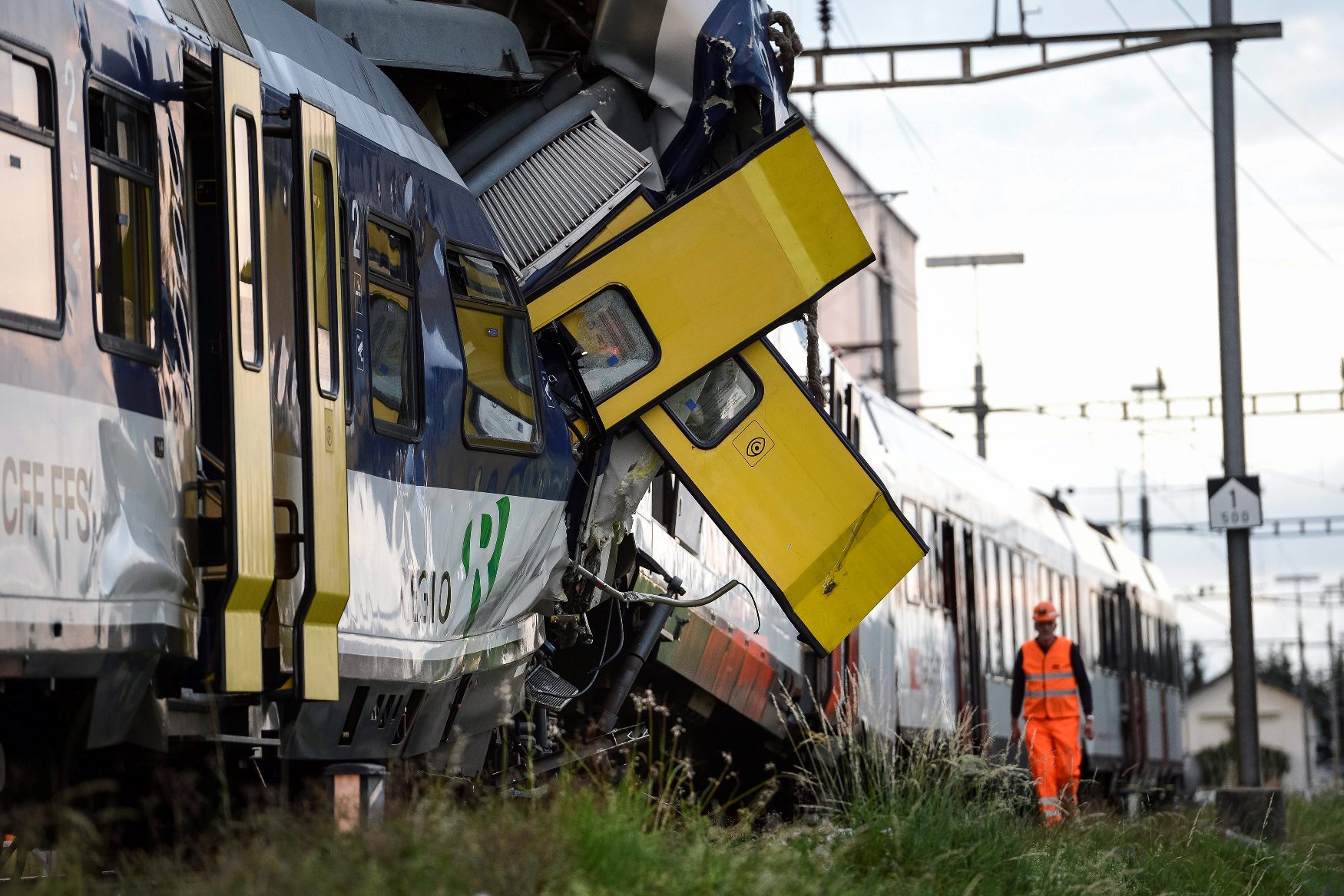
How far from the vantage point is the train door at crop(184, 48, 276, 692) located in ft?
18.5

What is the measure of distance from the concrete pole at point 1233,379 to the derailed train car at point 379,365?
863 centimetres

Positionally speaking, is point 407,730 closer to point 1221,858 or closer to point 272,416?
point 272,416

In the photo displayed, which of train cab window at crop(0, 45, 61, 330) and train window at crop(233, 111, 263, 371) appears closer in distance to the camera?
train cab window at crop(0, 45, 61, 330)

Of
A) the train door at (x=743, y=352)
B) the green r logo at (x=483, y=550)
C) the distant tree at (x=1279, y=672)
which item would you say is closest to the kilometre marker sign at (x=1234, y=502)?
the train door at (x=743, y=352)

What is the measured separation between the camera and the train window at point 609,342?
8234 mm

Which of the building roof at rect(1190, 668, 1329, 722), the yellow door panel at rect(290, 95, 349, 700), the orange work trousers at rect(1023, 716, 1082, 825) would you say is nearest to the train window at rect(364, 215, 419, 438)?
the yellow door panel at rect(290, 95, 349, 700)

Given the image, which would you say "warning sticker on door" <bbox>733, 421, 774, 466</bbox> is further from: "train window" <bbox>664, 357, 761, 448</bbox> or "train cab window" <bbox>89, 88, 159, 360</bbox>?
"train cab window" <bbox>89, 88, 159, 360</bbox>

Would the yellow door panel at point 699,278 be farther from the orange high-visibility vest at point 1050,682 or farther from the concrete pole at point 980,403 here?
the concrete pole at point 980,403

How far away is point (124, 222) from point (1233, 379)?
42.8 feet

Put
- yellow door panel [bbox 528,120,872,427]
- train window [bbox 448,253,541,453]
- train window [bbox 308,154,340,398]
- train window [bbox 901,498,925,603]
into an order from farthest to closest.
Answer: train window [bbox 901,498,925,603], yellow door panel [bbox 528,120,872,427], train window [bbox 448,253,541,453], train window [bbox 308,154,340,398]

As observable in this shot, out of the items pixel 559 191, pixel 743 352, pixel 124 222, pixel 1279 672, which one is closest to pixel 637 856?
pixel 124 222

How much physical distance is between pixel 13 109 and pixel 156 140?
2.23 feet

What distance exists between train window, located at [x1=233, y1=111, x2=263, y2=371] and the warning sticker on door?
3117 millimetres

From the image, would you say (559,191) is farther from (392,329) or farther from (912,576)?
(912,576)
